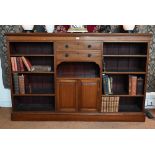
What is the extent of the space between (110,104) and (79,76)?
2.02 ft

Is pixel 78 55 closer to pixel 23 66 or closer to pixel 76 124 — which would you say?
pixel 23 66

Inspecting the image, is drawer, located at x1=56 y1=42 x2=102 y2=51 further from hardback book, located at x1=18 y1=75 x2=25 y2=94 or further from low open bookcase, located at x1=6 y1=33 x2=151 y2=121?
hardback book, located at x1=18 y1=75 x2=25 y2=94

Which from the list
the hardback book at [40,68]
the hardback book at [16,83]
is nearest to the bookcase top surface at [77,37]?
the hardback book at [40,68]

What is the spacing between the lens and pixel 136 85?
292 centimetres

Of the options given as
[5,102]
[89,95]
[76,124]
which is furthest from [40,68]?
[5,102]

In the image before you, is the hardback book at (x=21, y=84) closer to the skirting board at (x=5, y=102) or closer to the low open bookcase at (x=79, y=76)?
the low open bookcase at (x=79, y=76)

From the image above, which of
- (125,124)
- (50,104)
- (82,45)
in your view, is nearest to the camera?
(82,45)

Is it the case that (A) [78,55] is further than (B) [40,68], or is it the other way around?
(B) [40,68]
